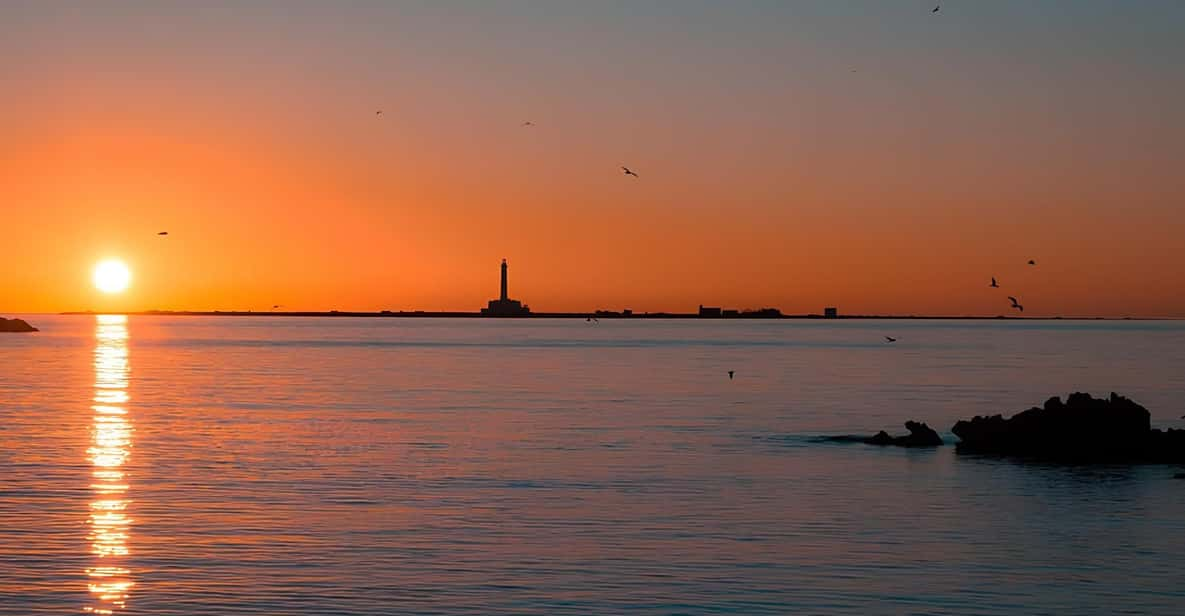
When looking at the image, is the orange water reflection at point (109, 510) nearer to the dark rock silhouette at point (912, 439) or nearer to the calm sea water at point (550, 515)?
the calm sea water at point (550, 515)

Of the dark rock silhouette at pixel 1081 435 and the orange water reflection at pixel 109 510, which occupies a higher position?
the dark rock silhouette at pixel 1081 435

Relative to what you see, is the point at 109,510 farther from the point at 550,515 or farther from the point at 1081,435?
the point at 1081,435

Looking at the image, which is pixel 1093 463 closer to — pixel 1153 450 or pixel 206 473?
pixel 1153 450

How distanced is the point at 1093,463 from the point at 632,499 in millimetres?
20693

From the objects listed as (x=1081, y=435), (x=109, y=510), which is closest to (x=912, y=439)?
(x=1081, y=435)

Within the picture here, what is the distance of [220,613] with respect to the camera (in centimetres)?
2697

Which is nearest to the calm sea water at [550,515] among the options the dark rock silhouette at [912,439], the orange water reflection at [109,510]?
the orange water reflection at [109,510]

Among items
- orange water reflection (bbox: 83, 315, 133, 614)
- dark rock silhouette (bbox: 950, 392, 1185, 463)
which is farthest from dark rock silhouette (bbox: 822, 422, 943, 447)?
orange water reflection (bbox: 83, 315, 133, 614)

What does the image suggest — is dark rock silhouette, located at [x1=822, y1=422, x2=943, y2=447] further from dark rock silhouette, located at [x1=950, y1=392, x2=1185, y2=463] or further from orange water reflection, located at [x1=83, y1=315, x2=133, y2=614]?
orange water reflection, located at [x1=83, y1=315, x2=133, y2=614]

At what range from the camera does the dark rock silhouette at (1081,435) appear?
183 ft

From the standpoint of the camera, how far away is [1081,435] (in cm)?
5691

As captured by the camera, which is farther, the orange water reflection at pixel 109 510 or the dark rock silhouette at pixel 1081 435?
the dark rock silhouette at pixel 1081 435

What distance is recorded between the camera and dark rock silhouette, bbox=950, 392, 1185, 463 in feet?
183

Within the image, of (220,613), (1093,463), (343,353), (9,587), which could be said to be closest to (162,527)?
(9,587)
